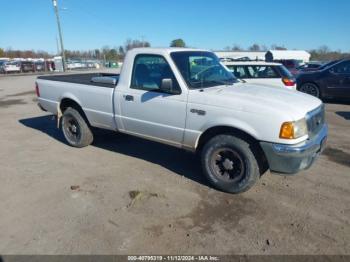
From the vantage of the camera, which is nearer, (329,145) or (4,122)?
(329,145)

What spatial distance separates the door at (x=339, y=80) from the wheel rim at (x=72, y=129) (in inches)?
364

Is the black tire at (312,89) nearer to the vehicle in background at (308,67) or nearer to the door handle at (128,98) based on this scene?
the vehicle in background at (308,67)

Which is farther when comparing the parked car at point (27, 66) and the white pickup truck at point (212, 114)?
the parked car at point (27, 66)

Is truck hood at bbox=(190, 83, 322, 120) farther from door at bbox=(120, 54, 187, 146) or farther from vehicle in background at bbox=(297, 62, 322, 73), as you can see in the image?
vehicle in background at bbox=(297, 62, 322, 73)

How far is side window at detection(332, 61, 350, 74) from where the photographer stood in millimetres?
10660

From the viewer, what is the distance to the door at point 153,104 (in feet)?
14.0

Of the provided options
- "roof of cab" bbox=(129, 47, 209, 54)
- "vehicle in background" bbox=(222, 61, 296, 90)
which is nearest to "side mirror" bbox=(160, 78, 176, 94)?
"roof of cab" bbox=(129, 47, 209, 54)

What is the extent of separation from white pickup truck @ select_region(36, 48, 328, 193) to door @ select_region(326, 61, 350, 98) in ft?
24.8

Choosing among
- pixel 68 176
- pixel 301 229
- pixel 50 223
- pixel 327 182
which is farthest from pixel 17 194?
pixel 327 182

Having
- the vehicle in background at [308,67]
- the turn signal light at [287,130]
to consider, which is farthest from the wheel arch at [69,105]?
the vehicle in background at [308,67]

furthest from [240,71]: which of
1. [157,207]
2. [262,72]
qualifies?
[157,207]

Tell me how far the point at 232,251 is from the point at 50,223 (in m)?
2.08

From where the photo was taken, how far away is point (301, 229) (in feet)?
10.6

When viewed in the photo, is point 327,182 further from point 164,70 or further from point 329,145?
point 164,70
